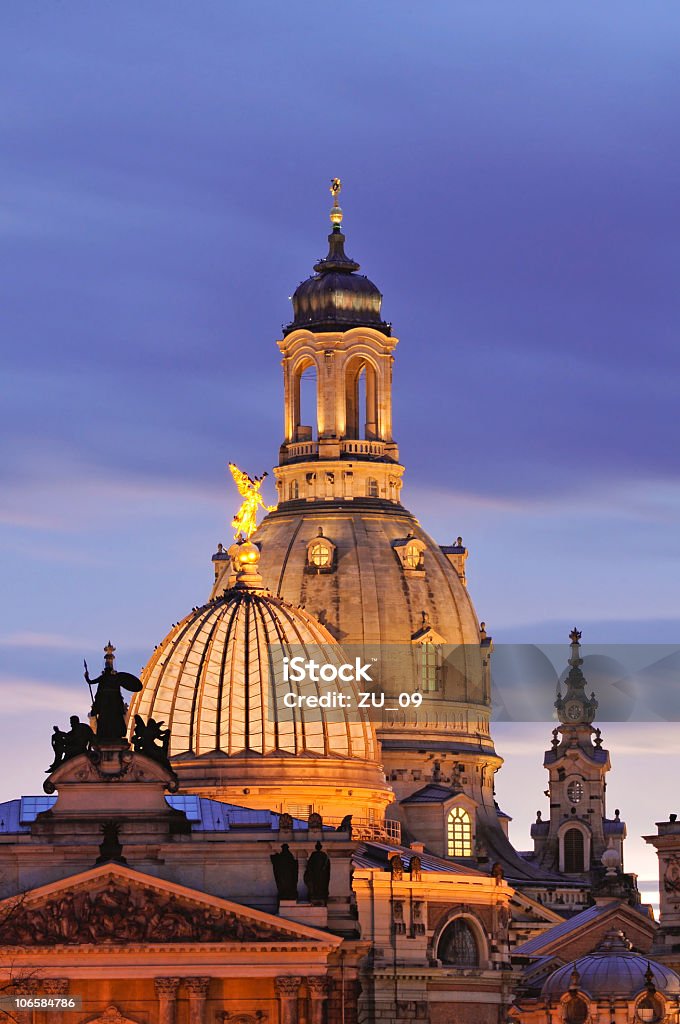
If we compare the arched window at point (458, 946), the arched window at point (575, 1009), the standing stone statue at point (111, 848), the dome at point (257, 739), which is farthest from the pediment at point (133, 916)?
the arched window at point (575, 1009)

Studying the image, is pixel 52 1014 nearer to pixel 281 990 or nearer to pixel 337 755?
pixel 281 990

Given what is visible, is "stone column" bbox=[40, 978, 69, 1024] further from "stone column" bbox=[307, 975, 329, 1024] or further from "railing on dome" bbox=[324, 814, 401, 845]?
"railing on dome" bbox=[324, 814, 401, 845]

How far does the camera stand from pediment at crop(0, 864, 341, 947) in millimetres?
165875

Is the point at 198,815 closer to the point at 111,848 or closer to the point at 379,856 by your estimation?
the point at 111,848

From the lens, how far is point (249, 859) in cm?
16925

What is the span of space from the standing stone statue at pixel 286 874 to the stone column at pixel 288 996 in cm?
306

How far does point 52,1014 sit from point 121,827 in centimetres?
888

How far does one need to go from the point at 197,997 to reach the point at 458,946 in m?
32.6

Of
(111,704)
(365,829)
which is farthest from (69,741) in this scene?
(365,829)

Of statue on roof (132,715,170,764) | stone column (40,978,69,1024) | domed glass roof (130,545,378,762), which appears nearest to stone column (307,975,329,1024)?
stone column (40,978,69,1024)

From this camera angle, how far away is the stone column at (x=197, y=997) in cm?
16600

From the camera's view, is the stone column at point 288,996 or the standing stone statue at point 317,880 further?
the standing stone statue at point 317,880

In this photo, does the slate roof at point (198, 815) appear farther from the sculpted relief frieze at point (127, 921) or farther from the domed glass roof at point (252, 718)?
the domed glass roof at point (252, 718)

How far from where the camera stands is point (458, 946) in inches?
7761
